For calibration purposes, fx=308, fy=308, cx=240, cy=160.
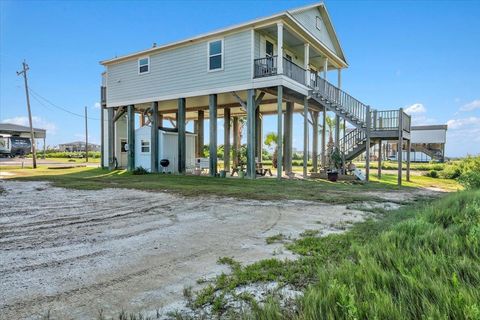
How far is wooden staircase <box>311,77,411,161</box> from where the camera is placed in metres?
13.7

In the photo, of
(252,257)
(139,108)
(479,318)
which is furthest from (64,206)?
(139,108)

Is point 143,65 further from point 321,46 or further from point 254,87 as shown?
point 321,46

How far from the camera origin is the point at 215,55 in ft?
46.9

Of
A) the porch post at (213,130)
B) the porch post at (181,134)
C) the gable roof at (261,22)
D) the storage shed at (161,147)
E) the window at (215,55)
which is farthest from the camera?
the storage shed at (161,147)

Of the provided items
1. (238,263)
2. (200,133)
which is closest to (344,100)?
(200,133)

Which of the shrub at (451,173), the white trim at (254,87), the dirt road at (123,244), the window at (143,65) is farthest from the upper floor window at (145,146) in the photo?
the shrub at (451,173)

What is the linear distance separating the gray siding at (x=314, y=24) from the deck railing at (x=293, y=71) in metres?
2.02

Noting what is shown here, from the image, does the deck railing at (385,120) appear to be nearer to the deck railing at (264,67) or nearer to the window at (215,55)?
the deck railing at (264,67)

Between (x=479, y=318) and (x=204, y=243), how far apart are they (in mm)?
3059

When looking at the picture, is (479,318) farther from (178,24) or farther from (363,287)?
(178,24)

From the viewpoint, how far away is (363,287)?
213cm

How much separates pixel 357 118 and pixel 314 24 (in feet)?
17.7

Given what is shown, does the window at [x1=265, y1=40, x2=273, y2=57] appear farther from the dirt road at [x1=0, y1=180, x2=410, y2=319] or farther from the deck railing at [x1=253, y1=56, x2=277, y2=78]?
the dirt road at [x1=0, y1=180, x2=410, y2=319]

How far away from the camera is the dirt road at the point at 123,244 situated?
2527mm
